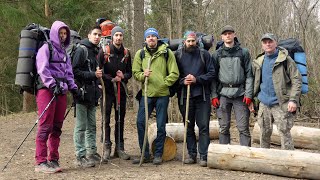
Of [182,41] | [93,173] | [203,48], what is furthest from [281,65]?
[93,173]

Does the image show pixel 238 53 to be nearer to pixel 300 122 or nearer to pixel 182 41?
pixel 182 41

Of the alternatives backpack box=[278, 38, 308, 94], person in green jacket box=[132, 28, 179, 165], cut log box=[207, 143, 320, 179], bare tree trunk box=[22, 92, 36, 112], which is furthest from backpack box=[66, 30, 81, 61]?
bare tree trunk box=[22, 92, 36, 112]

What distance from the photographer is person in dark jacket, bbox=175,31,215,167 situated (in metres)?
6.77

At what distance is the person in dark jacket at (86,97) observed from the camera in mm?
6590

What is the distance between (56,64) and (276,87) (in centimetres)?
346

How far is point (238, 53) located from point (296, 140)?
3.16 m

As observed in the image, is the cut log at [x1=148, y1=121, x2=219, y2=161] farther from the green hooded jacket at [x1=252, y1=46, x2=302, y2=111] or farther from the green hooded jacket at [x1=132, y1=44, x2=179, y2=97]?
the green hooded jacket at [x1=252, y1=46, x2=302, y2=111]

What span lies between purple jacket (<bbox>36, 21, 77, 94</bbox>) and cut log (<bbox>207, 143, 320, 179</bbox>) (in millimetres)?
2546

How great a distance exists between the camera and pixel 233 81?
6773 mm

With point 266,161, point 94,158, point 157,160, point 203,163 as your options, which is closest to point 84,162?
point 94,158

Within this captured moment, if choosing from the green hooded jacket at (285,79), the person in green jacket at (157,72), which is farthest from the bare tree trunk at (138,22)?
the green hooded jacket at (285,79)

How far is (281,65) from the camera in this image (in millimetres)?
6473

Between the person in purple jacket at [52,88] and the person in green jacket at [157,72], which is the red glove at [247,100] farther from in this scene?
the person in purple jacket at [52,88]

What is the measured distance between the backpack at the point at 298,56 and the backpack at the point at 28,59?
150 inches
